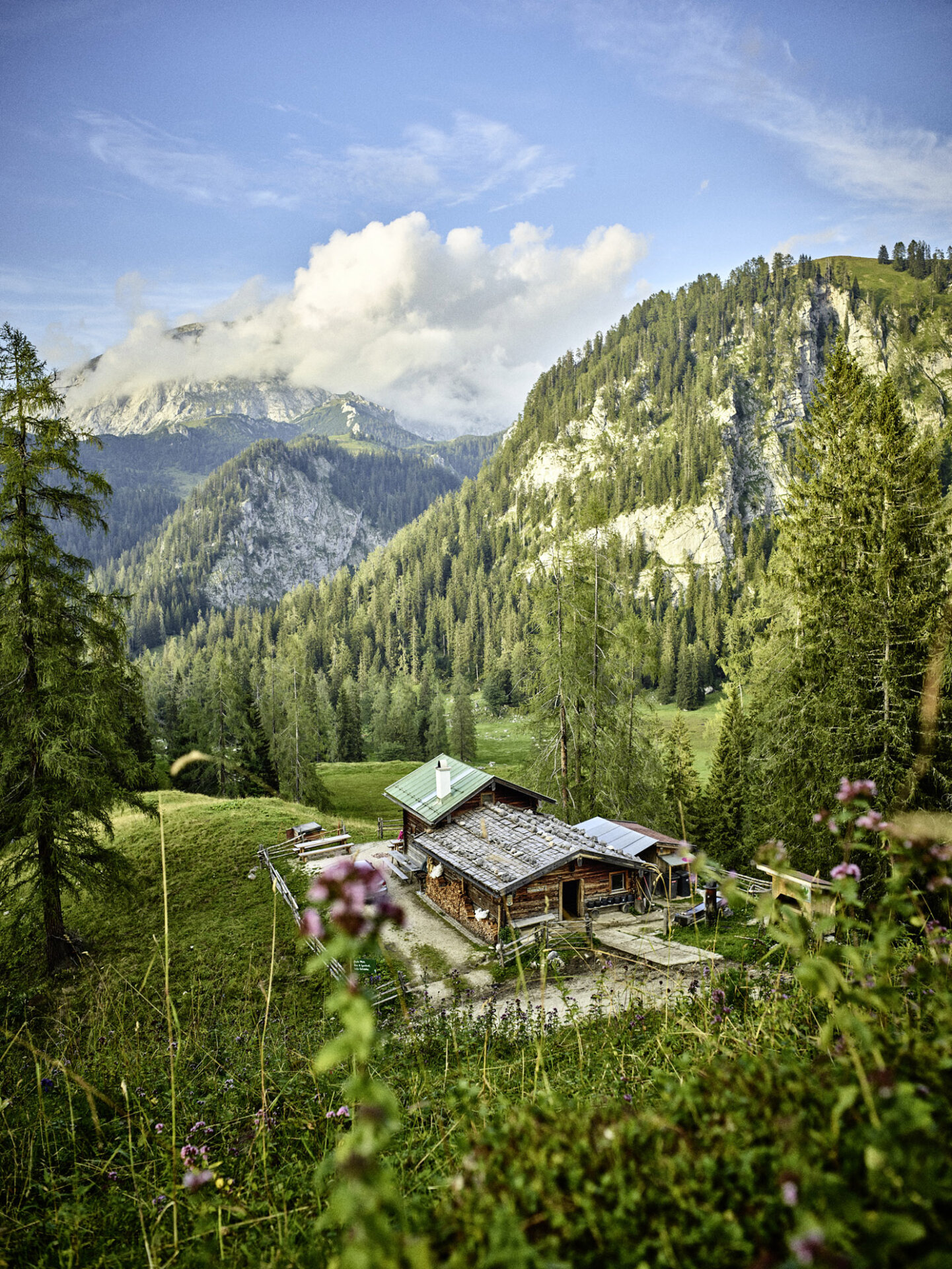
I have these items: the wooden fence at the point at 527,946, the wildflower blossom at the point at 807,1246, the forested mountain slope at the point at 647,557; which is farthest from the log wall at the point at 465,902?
the forested mountain slope at the point at 647,557

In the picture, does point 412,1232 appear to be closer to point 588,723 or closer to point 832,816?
point 832,816

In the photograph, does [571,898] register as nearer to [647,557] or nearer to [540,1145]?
[540,1145]

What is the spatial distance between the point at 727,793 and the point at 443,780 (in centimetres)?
1539

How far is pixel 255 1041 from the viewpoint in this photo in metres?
7.15

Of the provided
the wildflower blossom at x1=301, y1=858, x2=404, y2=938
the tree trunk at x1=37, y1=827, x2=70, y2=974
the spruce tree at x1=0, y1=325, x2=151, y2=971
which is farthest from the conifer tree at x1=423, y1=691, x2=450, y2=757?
the wildflower blossom at x1=301, y1=858, x2=404, y2=938

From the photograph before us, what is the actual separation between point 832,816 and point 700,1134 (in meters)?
1.47

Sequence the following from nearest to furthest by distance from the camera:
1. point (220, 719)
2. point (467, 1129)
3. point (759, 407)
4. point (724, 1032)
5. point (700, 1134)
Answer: point (700, 1134)
point (467, 1129)
point (724, 1032)
point (220, 719)
point (759, 407)

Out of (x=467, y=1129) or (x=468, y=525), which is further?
(x=468, y=525)

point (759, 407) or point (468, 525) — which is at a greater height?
point (759, 407)

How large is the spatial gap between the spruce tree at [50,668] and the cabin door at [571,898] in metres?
14.2

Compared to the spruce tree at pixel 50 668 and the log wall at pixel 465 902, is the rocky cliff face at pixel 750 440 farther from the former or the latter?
the spruce tree at pixel 50 668

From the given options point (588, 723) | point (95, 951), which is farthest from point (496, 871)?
point (95, 951)

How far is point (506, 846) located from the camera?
71.8 ft

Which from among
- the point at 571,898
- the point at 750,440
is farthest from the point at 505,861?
the point at 750,440
